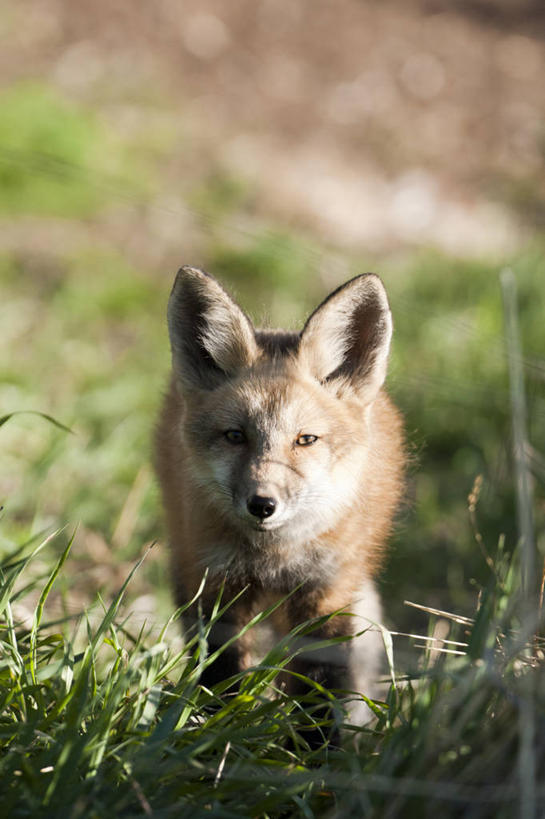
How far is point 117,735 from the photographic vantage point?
2.29 metres

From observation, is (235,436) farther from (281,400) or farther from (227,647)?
(227,647)

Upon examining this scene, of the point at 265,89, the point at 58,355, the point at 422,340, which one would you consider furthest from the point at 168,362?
the point at 265,89

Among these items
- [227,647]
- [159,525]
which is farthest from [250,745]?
[159,525]

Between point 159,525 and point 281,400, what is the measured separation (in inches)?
74.3

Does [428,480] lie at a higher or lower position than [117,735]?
lower

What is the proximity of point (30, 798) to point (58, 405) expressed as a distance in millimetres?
3879

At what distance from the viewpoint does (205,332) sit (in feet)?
11.0

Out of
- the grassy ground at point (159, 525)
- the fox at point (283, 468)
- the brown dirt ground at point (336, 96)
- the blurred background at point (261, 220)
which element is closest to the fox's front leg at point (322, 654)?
the fox at point (283, 468)

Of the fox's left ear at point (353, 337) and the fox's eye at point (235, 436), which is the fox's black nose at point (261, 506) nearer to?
the fox's eye at point (235, 436)

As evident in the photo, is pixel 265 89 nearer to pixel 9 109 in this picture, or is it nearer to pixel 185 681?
pixel 9 109

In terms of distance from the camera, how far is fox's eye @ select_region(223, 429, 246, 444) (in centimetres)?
316

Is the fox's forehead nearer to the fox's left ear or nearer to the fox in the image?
the fox

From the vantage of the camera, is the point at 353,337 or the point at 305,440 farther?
the point at 353,337

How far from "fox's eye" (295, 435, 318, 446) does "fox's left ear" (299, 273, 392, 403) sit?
31 cm
